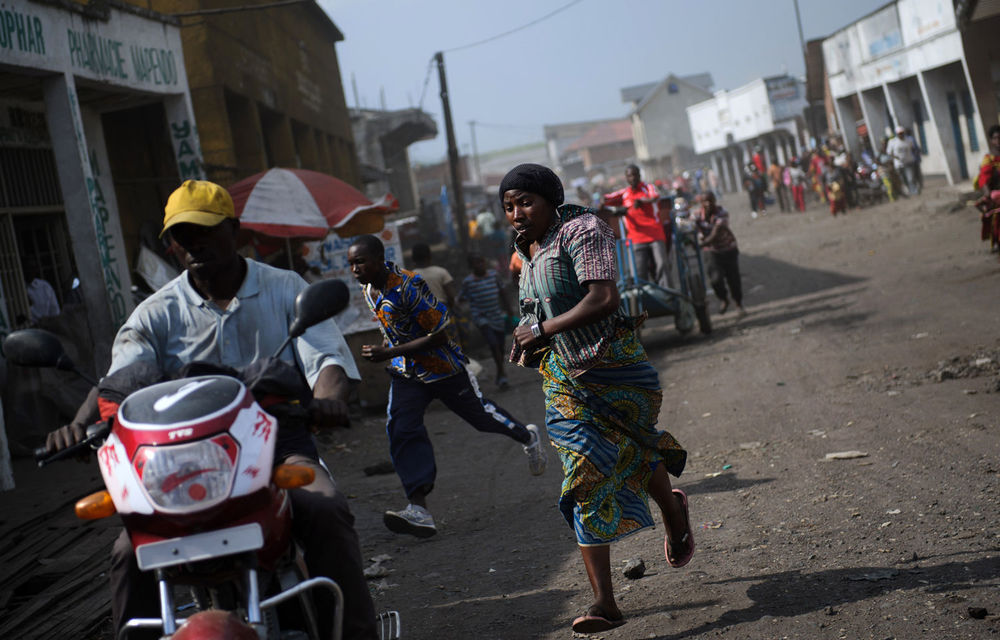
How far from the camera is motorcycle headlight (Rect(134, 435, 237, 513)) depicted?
247 centimetres

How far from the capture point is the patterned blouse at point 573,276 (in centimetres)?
419

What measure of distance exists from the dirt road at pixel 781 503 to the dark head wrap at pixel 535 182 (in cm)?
175

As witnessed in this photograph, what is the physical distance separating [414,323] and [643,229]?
24.9 ft

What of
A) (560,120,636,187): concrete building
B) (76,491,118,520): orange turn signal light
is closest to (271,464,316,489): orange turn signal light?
(76,491,118,520): orange turn signal light

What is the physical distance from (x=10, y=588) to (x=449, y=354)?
285cm

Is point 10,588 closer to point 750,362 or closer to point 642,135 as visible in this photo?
point 750,362

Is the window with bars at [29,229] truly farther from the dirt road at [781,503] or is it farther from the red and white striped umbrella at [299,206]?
the dirt road at [781,503]

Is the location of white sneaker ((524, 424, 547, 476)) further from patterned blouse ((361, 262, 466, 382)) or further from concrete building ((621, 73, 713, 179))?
concrete building ((621, 73, 713, 179))

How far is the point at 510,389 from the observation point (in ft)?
42.3

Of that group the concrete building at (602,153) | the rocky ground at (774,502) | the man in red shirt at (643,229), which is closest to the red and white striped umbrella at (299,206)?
the rocky ground at (774,502)

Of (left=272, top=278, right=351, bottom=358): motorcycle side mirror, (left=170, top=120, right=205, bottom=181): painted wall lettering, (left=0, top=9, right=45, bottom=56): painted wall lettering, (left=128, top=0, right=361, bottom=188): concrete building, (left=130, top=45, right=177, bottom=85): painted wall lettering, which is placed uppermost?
(left=128, top=0, right=361, bottom=188): concrete building

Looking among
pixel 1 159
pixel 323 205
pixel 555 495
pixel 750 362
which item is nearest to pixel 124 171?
pixel 1 159

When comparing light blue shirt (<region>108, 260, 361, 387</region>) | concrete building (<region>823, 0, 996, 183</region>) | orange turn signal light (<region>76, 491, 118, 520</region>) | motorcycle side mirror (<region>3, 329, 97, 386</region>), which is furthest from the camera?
concrete building (<region>823, 0, 996, 183</region>)

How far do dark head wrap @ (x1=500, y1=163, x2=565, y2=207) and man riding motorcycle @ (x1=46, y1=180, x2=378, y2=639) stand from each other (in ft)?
3.76
